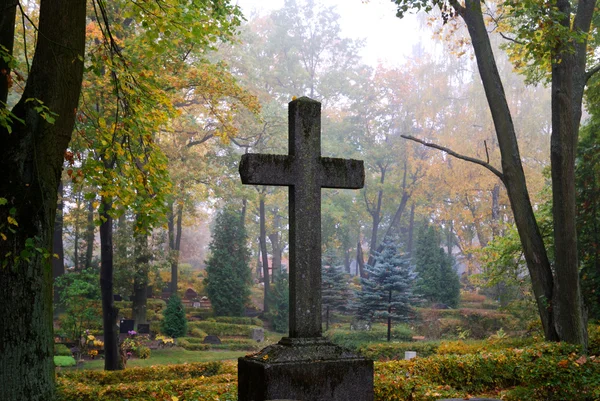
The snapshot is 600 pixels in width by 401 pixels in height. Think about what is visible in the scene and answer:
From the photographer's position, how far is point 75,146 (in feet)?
43.5

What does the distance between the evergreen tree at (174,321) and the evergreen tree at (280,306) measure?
6606 mm

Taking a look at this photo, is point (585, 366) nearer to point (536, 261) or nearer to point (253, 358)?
point (536, 261)

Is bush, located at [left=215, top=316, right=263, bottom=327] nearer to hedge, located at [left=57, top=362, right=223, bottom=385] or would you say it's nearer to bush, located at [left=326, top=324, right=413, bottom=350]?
bush, located at [left=326, top=324, right=413, bottom=350]

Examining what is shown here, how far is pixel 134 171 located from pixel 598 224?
11.3 meters

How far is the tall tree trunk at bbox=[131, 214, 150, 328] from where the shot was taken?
2673 cm

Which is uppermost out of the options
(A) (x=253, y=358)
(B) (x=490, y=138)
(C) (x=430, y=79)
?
(C) (x=430, y=79)

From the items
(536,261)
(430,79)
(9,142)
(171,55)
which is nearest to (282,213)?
(430,79)

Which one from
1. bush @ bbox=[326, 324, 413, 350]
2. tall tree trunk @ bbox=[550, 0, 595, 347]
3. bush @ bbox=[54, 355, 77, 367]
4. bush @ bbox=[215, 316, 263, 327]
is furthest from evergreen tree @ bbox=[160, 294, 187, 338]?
tall tree trunk @ bbox=[550, 0, 595, 347]

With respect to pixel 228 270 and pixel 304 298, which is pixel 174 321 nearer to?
pixel 228 270

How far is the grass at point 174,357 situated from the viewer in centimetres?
2044

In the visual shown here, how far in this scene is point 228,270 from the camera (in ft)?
107

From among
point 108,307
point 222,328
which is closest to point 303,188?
point 108,307

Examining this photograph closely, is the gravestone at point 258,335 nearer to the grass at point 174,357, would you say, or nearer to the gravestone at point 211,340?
the gravestone at point 211,340

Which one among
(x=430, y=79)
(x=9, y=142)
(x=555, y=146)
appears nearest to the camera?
(x=9, y=142)
